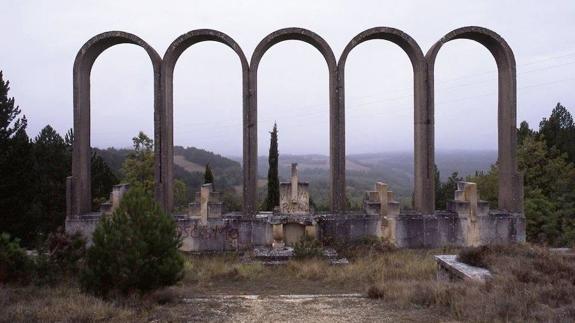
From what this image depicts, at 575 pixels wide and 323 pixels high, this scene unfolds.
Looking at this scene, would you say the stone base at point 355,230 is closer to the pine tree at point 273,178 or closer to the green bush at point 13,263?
the green bush at point 13,263

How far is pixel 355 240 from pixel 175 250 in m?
5.84

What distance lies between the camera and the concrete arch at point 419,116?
13.0 meters

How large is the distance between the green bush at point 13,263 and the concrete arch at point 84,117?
3975mm

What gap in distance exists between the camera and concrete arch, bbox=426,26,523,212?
13.0 m

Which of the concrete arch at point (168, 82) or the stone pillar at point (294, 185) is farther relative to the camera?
the concrete arch at point (168, 82)

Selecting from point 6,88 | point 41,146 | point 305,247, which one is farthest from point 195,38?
point 41,146

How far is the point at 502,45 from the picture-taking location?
13234mm

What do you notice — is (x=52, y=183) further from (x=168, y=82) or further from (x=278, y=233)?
(x=278, y=233)

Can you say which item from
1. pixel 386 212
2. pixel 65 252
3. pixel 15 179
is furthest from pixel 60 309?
pixel 15 179

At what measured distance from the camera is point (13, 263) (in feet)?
28.6

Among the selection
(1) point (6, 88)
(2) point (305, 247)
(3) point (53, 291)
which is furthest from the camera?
(1) point (6, 88)

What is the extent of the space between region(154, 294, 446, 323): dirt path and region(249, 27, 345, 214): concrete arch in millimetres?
4868

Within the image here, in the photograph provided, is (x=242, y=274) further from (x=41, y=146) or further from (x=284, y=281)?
(x=41, y=146)

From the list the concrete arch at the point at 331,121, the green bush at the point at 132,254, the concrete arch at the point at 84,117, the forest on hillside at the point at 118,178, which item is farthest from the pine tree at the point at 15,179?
the green bush at the point at 132,254
